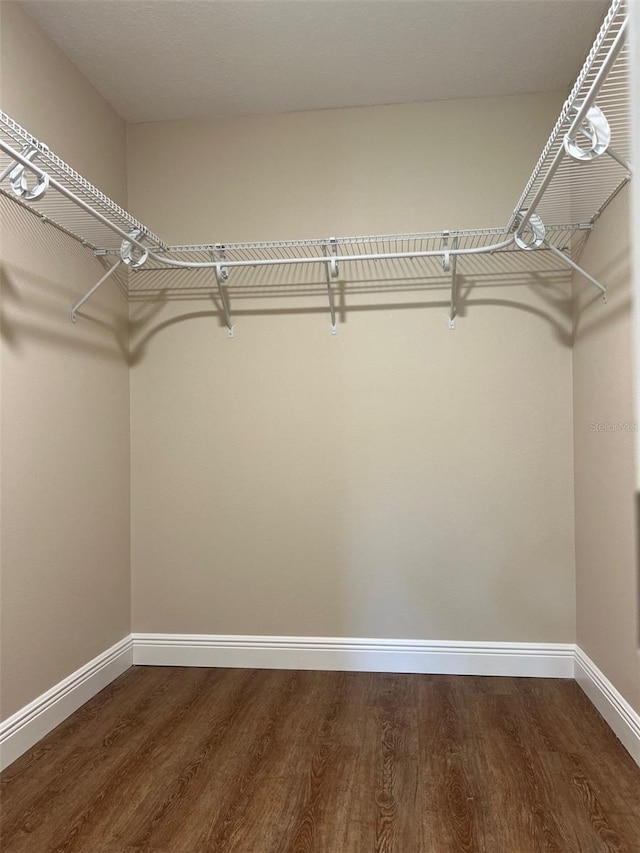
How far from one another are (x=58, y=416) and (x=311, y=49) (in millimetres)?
1708

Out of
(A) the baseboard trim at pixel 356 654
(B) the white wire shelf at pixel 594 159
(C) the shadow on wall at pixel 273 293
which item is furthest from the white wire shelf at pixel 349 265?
→ (A) the baseboard trim at pixel 356 654

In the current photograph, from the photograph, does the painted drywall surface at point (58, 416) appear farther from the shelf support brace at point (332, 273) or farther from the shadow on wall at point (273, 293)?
the shelf support brace at point (332, 273)

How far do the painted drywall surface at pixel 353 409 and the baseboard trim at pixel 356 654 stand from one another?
5cm

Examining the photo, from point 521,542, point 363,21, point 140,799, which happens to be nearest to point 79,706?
point 140,799

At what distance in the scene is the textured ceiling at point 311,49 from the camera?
7.09 ft

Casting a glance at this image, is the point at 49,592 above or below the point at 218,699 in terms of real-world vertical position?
above

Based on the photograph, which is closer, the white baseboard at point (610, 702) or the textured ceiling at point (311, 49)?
Answer: the white baseboard at point (610, 702)

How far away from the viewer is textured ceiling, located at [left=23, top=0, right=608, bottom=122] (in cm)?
216

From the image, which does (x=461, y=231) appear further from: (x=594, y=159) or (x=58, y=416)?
(x=58, y=416)

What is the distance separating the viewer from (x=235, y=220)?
283 centimetres

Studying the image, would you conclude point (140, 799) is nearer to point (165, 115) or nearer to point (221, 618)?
point (221, 618)

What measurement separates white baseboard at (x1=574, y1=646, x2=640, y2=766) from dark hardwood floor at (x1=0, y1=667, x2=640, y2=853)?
0.04 m

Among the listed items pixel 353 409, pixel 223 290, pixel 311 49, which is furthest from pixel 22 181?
pixel 353 409

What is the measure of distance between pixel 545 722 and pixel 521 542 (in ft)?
2.38
